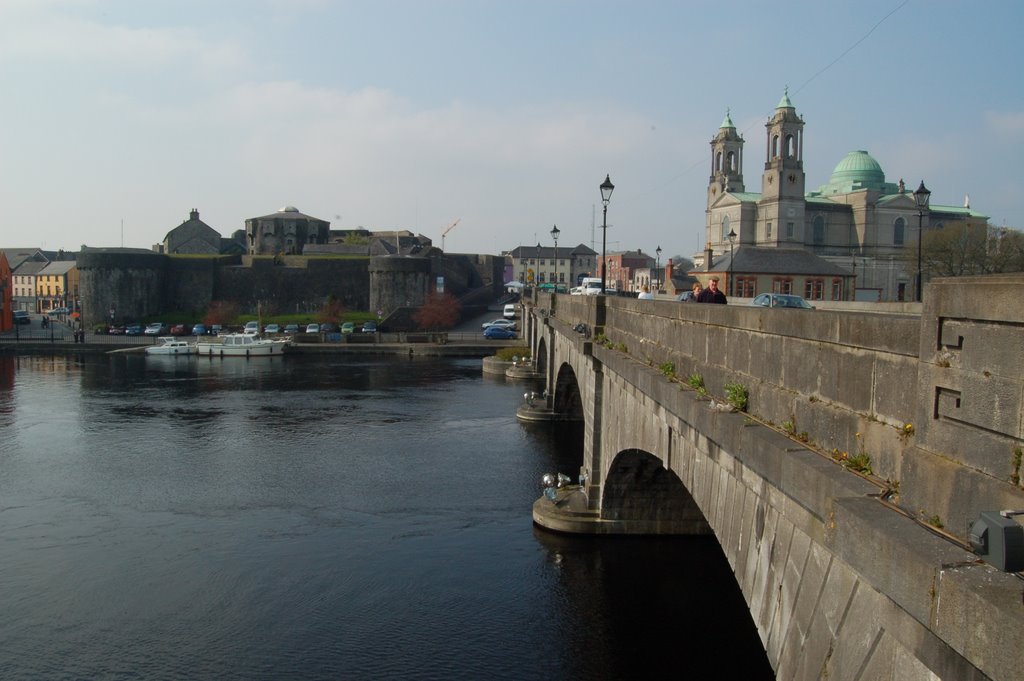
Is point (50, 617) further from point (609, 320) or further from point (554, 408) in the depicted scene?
point (554, 408)

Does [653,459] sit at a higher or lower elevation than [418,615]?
higher

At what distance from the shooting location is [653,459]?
16344mm

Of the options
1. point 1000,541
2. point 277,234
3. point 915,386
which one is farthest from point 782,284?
point 277,234

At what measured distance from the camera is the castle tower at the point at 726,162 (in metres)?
99.1

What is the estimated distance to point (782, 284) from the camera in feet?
136

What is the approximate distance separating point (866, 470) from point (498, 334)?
67.0 metres

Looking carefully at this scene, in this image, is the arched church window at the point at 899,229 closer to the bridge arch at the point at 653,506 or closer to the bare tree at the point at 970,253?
the bare tree at the point at 970,253

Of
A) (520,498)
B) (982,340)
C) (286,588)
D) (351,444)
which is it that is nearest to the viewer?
(982,340)

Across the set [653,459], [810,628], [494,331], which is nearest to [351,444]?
[653,459]

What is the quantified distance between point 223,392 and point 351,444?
17.7 meters

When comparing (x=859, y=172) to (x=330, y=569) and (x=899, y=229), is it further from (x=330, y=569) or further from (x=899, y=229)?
(x=330, y=569)

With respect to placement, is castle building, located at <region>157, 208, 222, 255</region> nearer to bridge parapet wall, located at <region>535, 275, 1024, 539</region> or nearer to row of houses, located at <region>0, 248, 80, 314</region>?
row of houses, located at <region>0, 248, 80, 314</region>

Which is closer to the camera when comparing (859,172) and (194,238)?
(859,172)

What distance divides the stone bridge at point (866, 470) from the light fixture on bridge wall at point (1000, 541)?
0.08m
